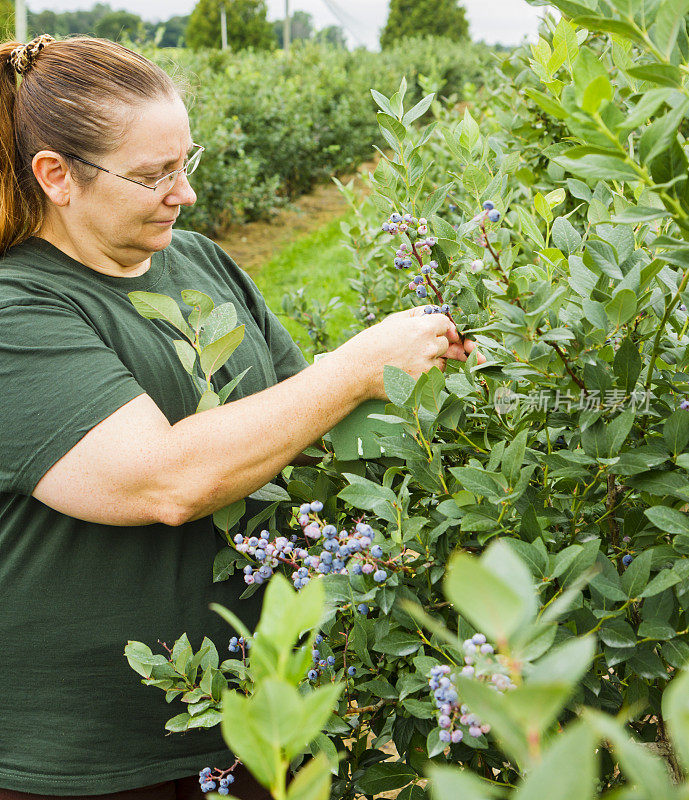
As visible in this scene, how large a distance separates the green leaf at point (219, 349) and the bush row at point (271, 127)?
21.8ft

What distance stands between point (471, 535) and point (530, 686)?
91 cm

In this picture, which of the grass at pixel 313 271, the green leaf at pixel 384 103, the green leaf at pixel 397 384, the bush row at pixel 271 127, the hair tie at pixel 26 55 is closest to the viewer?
the green leaf at pixel 397 384

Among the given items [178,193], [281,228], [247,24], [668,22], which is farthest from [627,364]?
[247,24]

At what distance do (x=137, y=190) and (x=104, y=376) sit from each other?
0.44m

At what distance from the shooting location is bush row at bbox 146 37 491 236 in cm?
994

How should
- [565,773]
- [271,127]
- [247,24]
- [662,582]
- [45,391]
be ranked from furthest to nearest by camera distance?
[247,24] < [271,127] < [45,391] < [662,582] < [565,773]

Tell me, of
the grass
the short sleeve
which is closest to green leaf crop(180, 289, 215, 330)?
the short sleeve

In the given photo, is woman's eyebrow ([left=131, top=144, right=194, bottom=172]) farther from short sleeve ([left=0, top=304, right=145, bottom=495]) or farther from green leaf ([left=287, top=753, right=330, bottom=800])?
green leaf ([left=287, top=753, right=330, bottom=800])

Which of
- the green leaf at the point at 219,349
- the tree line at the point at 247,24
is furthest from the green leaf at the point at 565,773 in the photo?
the tree line at the point at 247,24

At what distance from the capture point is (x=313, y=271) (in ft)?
30.8

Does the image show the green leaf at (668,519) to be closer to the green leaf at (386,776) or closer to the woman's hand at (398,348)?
the woman's hand at (398,348)

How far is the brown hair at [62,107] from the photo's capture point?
62.5 inches

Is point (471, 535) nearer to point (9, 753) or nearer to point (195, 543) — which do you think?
point (195, 543)

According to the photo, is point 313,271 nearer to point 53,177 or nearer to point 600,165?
point 53,177
